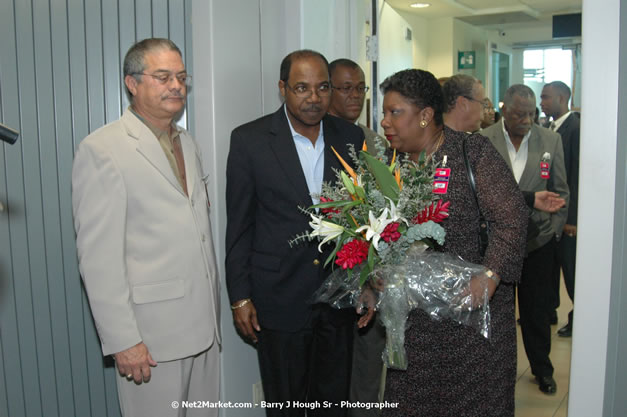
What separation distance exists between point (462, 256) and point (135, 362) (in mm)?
1217

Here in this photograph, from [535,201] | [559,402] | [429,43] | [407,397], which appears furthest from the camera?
[429,43]

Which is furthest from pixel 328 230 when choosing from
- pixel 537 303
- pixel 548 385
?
pixel 548 385

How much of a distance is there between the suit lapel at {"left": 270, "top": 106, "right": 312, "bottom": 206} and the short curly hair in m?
0.48

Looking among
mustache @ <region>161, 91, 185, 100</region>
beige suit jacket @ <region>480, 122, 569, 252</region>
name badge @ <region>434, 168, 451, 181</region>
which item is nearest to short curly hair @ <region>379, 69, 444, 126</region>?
name badge @ <region>434, 168, 451, 181</region>

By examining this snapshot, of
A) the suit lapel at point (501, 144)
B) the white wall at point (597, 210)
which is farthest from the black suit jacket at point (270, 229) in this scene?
the suit lapel at point (501, 144)

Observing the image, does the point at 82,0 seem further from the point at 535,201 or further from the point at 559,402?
the point at 559,402

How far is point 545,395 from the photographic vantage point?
366cm

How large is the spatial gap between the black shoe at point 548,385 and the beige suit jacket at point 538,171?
943 millimetres

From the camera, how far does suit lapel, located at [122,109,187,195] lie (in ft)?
6.52

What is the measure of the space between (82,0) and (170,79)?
2.31 feet

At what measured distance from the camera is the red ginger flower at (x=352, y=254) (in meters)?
1.74

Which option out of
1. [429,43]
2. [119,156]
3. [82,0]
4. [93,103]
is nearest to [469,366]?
[119,156]

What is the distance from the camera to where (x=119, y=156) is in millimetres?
1915

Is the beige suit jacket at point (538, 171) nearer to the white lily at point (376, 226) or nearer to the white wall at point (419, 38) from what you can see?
the white lily at point (376, 226)
